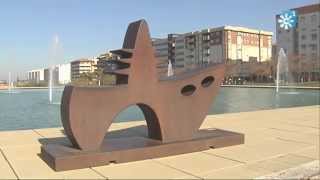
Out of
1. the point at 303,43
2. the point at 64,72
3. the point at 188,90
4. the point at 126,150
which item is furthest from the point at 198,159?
the point at 64,72

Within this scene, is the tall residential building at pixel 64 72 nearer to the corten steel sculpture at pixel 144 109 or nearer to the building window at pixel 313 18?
the building window at pixel 313 18

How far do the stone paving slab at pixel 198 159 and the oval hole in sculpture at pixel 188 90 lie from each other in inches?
47.6

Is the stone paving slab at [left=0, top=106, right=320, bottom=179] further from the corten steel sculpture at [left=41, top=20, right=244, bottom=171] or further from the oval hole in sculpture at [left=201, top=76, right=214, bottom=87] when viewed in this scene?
the oval hole in sculpture at [left=201, top=76, right=214, bottom=87]

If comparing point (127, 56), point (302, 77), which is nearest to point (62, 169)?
point (127, 56)

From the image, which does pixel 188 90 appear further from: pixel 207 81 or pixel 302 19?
pixel 302 19

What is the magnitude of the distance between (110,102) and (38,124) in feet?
31.5

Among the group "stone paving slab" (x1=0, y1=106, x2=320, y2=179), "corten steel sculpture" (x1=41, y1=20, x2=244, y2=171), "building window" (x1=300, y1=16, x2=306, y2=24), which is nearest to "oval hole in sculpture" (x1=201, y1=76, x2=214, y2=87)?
"corten steel sculpture" (x1=41, y1=20, x2=244, y2=171)

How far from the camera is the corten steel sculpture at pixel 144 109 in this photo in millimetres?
7566

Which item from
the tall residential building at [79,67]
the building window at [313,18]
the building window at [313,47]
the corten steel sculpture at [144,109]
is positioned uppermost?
the building window at [313,18]

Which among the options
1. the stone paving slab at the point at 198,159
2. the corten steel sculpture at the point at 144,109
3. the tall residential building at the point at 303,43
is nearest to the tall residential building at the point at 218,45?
the tall residential building at the point at 303,43

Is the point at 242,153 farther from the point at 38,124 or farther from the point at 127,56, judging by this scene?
the point at 38,124

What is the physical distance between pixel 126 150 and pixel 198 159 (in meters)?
1.30

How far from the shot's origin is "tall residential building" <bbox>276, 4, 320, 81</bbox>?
3661 inches

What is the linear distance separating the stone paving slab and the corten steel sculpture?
204mm
